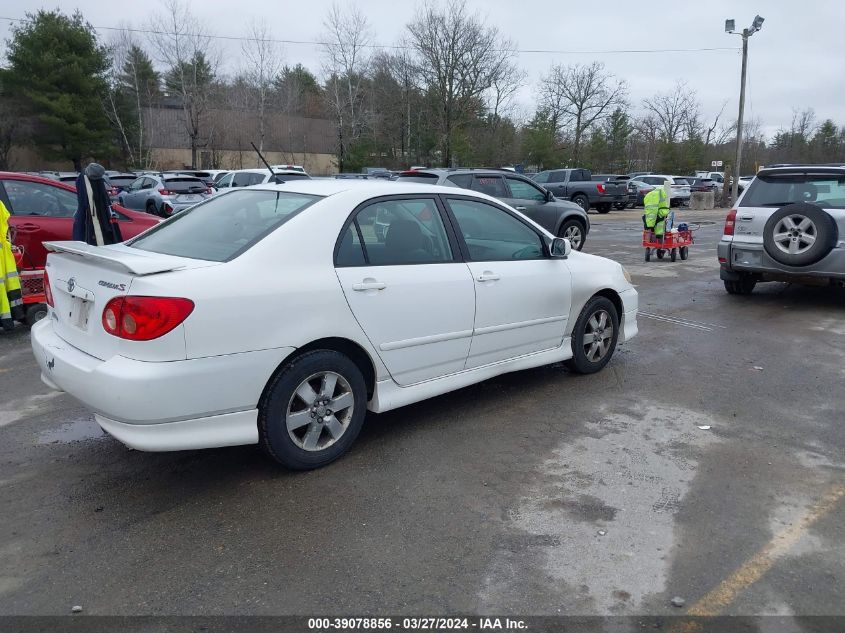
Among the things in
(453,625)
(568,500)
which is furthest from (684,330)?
(453,625)

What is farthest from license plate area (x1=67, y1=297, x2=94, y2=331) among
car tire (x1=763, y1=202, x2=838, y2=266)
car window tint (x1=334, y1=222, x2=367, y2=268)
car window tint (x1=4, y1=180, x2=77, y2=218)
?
car tire (x1=763, y1=202, x2=838, y2=266)

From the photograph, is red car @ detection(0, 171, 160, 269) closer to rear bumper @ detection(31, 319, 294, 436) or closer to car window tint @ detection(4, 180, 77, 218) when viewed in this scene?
car window tint @ detection(4, 180, 77, 218)

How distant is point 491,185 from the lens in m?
12.9

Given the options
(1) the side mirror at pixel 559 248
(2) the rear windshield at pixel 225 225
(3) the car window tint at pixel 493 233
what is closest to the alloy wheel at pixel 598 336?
(1) the side mirror at pixel 559 248

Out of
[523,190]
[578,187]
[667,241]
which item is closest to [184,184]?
[523,190]

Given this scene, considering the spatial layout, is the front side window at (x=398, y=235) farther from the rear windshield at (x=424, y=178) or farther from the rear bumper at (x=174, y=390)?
the rear windshield at (x=424, y=178)

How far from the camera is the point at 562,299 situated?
527 centimetres

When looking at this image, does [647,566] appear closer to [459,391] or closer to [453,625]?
[453,625]

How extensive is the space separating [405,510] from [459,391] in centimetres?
197

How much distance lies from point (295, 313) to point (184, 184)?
17377 mm

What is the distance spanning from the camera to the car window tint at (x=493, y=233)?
4750mm

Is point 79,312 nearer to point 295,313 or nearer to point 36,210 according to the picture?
point 295,313

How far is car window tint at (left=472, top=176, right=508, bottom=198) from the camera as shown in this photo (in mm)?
12797

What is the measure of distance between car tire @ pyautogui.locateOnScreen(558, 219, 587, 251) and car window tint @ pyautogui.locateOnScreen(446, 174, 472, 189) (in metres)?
2.41
